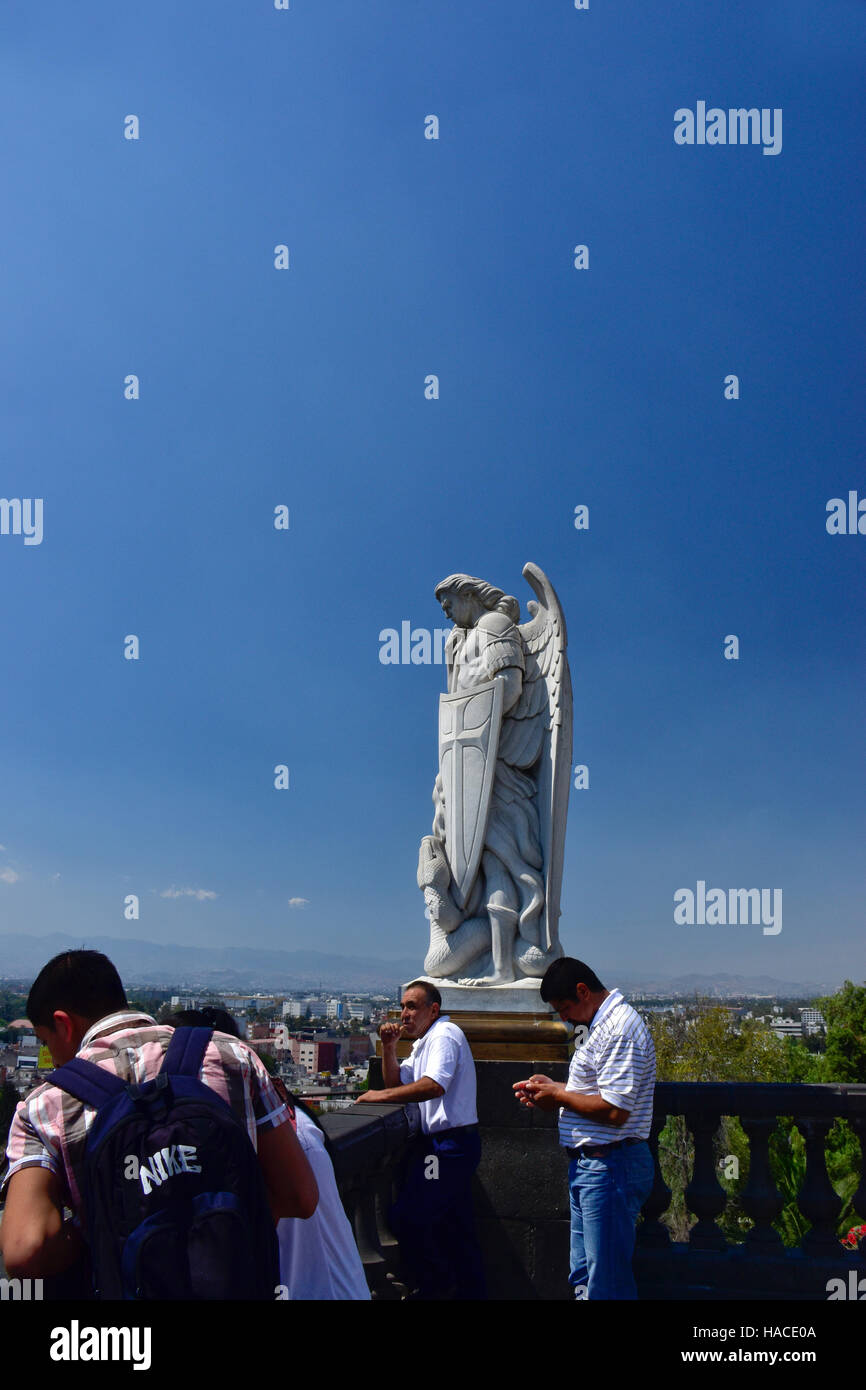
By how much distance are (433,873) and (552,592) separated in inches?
78.4

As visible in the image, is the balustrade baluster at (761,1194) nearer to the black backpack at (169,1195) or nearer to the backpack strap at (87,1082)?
the black backpack at (169,1195)

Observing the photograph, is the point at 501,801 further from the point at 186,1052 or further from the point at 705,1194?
the point at 186,1052

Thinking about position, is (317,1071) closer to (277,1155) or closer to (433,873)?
(433,873)

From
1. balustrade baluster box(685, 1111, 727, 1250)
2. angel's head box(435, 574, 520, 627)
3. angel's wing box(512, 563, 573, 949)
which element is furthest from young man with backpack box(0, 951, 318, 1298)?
angel's head box(435, 574, 520, 627)

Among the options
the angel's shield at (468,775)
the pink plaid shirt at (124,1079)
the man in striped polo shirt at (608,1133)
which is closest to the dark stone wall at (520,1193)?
the angel's shield at (468,775)

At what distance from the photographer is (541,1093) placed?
13.3ft

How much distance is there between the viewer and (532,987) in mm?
6137

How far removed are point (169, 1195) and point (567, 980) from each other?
247cm

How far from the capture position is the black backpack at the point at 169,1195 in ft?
6.33

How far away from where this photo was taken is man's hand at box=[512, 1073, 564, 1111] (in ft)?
13.2

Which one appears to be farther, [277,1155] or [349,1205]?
[349,1205]
